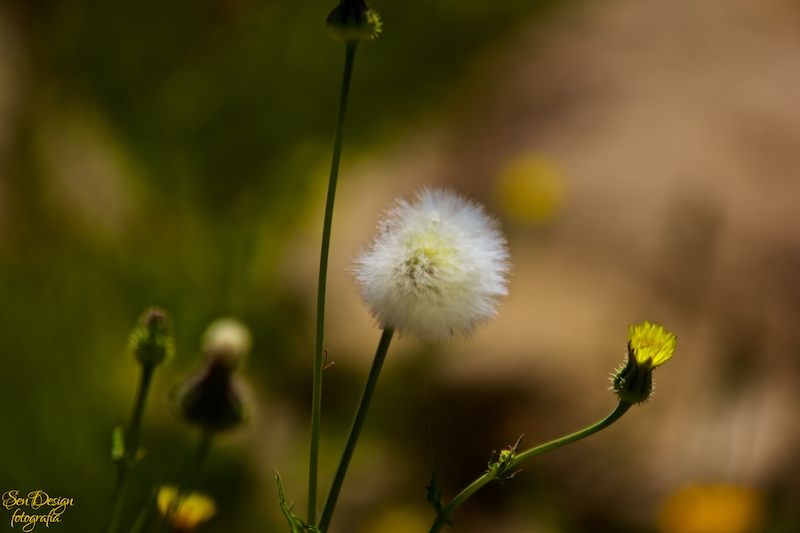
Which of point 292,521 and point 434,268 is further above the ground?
point 434,268

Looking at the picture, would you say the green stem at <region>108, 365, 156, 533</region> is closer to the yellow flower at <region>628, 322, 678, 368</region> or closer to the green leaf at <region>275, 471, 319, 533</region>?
the green leaf at <region>275, 471, 319, 533</region>

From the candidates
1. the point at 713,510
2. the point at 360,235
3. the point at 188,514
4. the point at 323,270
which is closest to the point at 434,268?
the point at 323,270

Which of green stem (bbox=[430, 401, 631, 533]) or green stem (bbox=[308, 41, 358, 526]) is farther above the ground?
green stem (bbox=[308, 41, 358, 526])

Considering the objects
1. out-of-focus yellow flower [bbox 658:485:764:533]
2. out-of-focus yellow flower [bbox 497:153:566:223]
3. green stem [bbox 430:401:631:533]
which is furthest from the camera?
out-of-focus yellow flower [bbox 497:153:566:223]

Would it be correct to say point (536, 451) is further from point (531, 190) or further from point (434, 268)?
point (531, 190)

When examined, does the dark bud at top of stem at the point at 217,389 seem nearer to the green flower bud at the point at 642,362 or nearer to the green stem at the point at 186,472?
the green stem at the point at 186,472

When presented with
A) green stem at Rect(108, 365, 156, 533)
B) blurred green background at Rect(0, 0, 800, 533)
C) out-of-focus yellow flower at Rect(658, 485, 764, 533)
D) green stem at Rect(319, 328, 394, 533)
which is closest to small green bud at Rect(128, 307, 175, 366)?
green stem at Rect(108, 365, 156, 533)

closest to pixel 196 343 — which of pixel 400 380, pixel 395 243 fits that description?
pixel 400 380

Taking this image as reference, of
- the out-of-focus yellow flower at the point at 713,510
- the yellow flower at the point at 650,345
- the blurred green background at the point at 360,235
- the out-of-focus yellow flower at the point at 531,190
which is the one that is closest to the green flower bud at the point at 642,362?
the yellow flower at the point at 650,345
